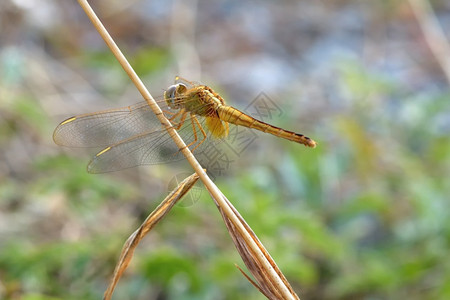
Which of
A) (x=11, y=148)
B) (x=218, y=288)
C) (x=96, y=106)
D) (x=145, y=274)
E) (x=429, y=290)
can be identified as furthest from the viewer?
(x=96, y=106)

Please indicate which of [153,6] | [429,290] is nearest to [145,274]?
[429,290]

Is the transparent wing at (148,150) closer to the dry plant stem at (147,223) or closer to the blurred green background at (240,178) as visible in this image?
the blurred green background at (240,178)

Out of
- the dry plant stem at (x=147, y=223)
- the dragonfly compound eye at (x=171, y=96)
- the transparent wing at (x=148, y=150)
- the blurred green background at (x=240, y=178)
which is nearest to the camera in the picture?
the dry plant stem at (x=147, y=223)

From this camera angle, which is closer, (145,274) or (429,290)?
(145,274)

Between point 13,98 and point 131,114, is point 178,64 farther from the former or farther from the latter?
point 131,114

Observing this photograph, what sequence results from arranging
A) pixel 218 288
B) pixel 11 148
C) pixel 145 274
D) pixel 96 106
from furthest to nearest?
pixel 96 106 < pixel 11 148 < pixel 218 288 < pixel 145 274

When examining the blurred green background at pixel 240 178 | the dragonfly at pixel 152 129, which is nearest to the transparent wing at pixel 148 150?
the dragonfly at pixel 152 129
